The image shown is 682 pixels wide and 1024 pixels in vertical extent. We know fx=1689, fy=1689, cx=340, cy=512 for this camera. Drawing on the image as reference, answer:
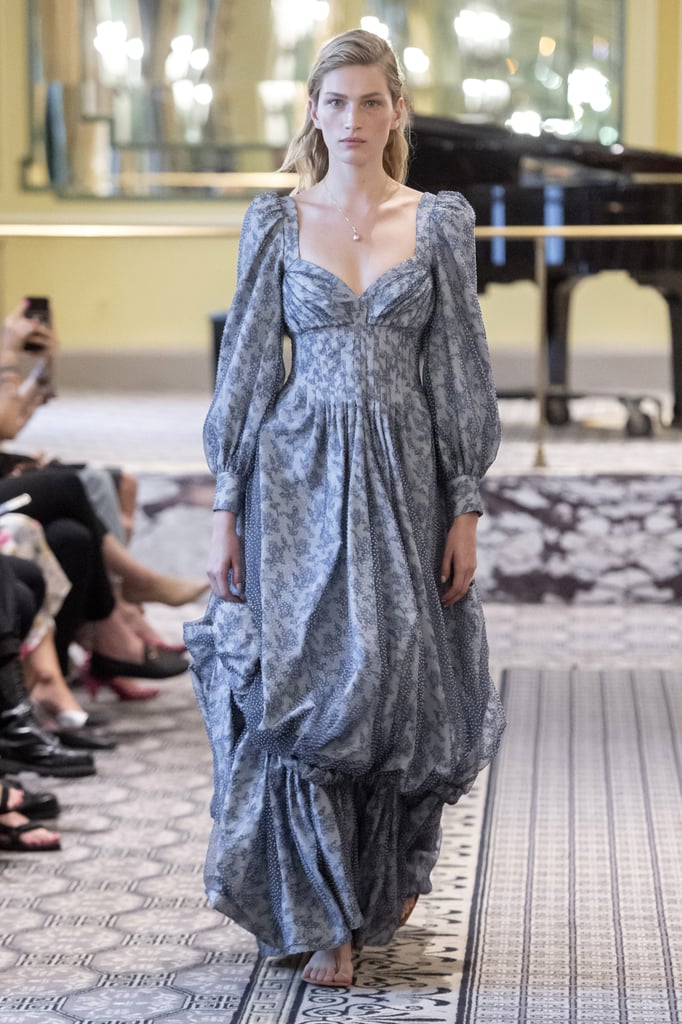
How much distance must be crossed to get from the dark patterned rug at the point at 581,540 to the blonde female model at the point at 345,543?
9.64 feet

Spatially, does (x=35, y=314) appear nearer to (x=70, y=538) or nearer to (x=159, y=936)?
(x=70, y=538)

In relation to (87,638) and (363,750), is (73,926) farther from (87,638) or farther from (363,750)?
(87,638)

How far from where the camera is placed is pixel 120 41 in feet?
29.8

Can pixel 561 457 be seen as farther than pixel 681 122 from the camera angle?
No

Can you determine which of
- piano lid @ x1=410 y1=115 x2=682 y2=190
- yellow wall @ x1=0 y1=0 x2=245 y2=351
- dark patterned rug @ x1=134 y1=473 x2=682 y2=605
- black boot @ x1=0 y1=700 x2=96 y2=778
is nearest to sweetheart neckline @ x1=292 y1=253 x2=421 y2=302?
black boot @ x1=0 y1=700 x2=96 y2=778

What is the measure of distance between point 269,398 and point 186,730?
65.6 inches

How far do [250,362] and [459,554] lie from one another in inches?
16.2

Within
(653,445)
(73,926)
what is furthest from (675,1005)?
(653,445)

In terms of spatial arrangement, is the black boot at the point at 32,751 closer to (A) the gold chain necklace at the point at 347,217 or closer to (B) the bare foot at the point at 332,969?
(B) the bare foot at the point at 332,969

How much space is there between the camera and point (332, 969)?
95.7 inches

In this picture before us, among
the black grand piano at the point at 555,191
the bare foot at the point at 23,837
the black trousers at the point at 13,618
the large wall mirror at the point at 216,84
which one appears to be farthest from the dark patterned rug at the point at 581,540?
the large wall mirror at the point at 216,84

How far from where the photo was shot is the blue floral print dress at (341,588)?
7.75ft

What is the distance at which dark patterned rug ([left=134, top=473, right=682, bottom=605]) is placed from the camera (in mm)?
5414

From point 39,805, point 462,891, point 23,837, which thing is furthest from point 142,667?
point 462,891
